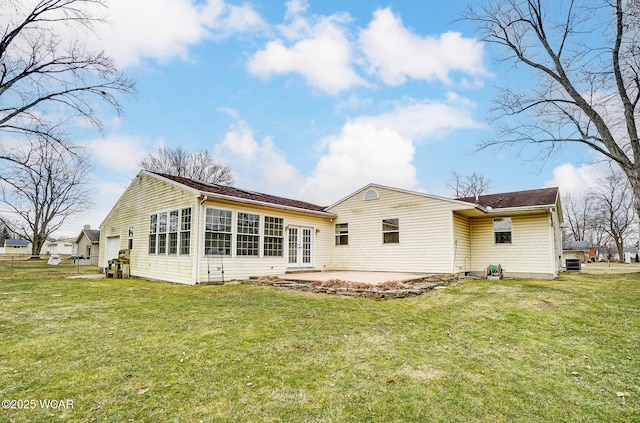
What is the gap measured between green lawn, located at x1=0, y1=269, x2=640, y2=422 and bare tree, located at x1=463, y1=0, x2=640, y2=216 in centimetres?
853

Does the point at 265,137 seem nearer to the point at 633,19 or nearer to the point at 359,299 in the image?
the point at 359,299

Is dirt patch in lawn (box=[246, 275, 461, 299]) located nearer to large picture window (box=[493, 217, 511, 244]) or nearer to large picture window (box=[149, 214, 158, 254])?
large picture window (box=[493, 217, 511, 244])

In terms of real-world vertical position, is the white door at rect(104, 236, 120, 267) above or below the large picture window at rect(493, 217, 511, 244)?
below

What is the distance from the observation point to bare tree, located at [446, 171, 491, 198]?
35469 millimetres

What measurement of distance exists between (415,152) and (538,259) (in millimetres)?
7500

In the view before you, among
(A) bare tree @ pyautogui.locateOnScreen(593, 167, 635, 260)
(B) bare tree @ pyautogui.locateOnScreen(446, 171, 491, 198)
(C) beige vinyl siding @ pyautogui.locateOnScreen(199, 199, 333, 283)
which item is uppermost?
(B) bare tree @ pyautogui.locateOnScreen(446, 171, 491, 198)

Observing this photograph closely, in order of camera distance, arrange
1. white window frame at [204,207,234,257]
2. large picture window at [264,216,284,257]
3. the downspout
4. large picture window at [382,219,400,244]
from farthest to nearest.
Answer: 1. large picture window at [382,219,400,244]
2. large picture window at [264,216,284,257]
3. white window frame at [204,207,234,257]
4. the downspout

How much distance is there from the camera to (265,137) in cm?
2064

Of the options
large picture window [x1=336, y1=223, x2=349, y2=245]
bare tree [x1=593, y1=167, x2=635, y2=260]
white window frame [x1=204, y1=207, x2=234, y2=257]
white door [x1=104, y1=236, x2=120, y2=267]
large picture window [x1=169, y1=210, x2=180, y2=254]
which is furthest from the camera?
bare tree [x1=593, y1=167, x2=635, y2=260]

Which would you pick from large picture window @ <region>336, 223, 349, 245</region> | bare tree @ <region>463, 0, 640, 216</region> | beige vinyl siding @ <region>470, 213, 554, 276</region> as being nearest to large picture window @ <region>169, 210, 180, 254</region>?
large picture window @ <region>336, 223, 349, 245</region>

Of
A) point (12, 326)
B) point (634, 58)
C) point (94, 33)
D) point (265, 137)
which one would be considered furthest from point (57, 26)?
point (634, 58)

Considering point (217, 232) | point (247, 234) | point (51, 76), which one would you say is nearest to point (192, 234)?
point (217, 232)

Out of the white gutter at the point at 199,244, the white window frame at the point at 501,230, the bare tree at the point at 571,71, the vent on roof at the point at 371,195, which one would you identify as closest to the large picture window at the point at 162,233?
the white gutter at the point at 199,244

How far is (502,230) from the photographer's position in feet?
46.8
